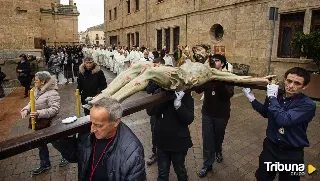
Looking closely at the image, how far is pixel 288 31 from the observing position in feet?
34.3

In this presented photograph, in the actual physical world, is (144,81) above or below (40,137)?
above

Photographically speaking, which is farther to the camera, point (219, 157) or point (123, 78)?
point (219, 157)

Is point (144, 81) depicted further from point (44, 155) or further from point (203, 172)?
point (44, 155)

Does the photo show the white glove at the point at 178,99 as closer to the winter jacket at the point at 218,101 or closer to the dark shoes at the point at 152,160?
the winter jacket at the point at 218,101

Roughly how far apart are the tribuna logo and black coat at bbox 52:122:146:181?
163 centimetres

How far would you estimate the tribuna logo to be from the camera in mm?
2726

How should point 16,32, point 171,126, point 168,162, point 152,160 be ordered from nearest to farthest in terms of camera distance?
point 171,126
point 168,162
point 152,160
point 16,32

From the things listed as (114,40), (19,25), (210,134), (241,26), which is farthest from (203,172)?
(114,40)

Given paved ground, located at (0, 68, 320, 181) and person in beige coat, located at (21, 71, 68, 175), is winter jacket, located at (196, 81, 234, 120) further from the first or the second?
person in beige coat, located at (21, 71, 68, 175)

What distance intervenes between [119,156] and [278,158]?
1851 mm

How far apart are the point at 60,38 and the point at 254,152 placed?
33703 mm

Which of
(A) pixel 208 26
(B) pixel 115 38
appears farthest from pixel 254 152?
(B) pixel 115 38

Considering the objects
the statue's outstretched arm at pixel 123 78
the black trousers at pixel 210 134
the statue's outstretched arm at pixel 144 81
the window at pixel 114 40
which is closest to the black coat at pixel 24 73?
the black trousers at pixel 210 134

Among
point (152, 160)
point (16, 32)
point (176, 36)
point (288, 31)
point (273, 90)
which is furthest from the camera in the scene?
point (176, 36)
